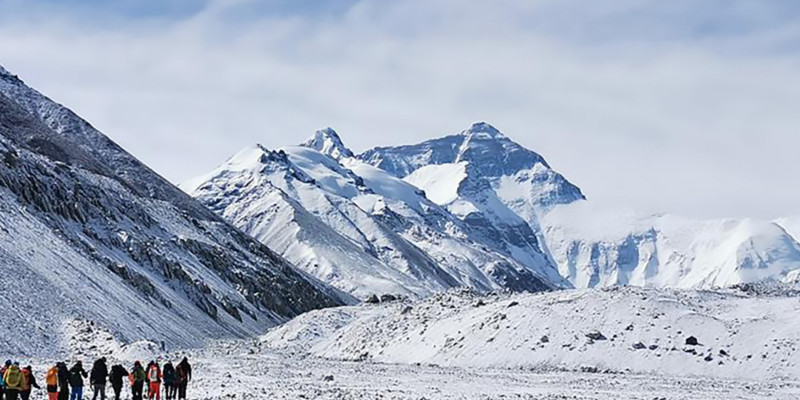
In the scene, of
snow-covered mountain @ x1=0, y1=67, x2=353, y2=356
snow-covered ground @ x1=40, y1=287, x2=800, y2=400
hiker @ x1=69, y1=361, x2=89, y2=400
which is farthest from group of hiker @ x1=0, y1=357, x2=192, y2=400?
snow-covered mountain @ x1=0, y1=67, x2=353, y2=356

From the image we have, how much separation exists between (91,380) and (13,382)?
341cm

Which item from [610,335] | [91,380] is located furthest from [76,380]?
[610,335]

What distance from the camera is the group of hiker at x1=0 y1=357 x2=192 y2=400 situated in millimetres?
36344

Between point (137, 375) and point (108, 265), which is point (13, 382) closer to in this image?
point (137, 375)

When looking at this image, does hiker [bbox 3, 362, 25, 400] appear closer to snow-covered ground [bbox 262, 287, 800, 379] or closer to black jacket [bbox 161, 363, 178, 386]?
black jacket [bbox 161, 363, 178, 386]

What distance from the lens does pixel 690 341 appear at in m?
67.8

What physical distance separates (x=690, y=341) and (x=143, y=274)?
2884 inches

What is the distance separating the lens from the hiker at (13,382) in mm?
36094

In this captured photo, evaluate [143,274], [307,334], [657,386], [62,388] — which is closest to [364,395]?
[62,388]

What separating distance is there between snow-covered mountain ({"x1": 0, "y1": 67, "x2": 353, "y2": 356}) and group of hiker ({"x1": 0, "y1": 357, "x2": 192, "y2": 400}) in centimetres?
3187

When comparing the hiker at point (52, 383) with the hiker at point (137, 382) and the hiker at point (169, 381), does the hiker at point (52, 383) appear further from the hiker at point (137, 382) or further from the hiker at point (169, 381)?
the hiker at point (169, 381)

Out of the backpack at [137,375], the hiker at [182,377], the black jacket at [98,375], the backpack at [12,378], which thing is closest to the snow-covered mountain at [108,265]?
the hiker at [182,377]

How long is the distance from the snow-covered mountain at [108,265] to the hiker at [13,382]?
34365 millimetres

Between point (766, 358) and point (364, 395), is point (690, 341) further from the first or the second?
point (364, 395)
